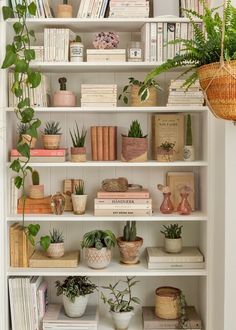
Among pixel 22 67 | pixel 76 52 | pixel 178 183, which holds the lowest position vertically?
pixel 178 183

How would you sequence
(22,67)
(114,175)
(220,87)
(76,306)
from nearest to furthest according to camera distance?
(220,87)
(22,67)
(76,306)
(114,175)

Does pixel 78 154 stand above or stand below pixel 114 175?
above

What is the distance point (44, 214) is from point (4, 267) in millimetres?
354

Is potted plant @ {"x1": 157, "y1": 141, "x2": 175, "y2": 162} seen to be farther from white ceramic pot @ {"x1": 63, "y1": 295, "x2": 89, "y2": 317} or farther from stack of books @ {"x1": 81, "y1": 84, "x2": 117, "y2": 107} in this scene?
white ceramic pot @ {"x1": 63, "y1": 295, "x2": 89, "y2": 317}

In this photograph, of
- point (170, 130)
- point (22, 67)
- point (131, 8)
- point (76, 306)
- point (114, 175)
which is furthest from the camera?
point (114, 175)

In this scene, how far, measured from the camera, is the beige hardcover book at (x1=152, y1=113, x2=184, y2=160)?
314cm

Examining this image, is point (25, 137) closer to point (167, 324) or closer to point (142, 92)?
Answer: point (142, 92)

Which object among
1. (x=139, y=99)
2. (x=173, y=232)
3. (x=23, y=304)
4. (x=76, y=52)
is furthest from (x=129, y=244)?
(x=76, y=52)

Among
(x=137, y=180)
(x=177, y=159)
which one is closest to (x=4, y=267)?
(x=137, y=180)

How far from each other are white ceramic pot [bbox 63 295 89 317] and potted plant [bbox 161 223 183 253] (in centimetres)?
53

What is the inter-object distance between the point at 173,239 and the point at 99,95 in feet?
2.94

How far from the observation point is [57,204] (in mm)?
3033

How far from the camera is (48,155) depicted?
3.02 m

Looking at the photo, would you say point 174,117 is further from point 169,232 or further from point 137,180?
point 169,232
